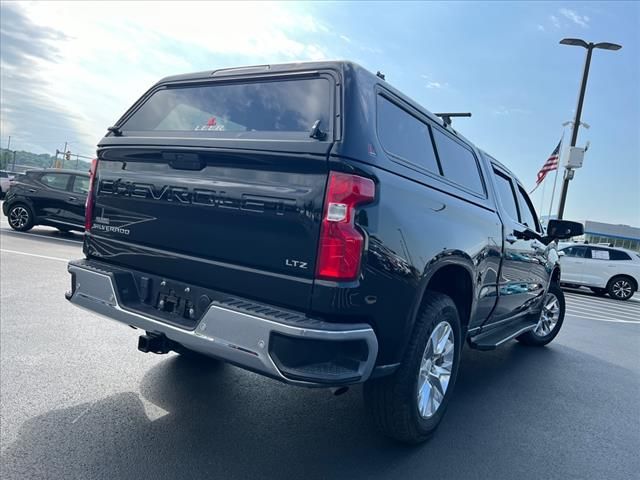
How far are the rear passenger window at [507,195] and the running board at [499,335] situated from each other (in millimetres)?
1035

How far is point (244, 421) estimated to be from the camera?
3.13 meters

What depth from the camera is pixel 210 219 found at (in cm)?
262

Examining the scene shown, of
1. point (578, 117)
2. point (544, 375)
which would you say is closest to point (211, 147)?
point (544, 375)

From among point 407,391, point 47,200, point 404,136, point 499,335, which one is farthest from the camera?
point 47,200

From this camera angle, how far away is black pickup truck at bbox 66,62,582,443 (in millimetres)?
2277

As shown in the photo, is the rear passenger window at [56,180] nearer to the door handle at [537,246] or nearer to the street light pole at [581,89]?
the door handle at [537,246]

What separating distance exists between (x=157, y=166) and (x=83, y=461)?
5.27 feet

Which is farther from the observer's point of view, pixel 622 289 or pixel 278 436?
pixel 622 289

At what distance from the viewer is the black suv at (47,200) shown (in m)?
11.5

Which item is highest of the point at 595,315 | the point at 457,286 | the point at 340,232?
the point at 340,232

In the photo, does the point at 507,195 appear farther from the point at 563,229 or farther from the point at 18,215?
the point at 18,215

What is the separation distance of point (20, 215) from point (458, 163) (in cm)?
1131

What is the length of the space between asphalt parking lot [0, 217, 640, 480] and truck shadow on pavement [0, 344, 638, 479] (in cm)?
1

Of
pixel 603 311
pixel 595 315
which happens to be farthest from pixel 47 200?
pixel 603 311
